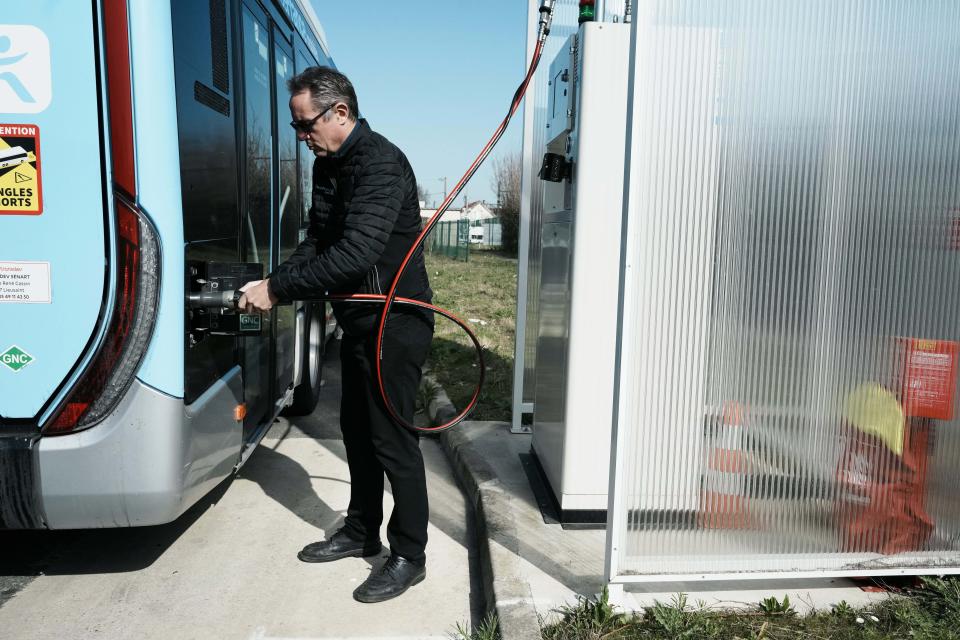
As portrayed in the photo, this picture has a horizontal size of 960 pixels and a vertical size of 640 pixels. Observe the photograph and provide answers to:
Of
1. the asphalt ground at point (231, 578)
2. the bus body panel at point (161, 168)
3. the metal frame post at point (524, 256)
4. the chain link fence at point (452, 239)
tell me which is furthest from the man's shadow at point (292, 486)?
the chain link fence at point (452, 239)

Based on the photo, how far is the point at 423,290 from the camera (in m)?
3.24

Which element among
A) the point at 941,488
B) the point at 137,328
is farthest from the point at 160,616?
the point at 941,488

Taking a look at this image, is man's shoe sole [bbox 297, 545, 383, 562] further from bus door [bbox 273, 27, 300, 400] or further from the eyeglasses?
the eyeglasses

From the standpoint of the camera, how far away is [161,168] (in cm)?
264

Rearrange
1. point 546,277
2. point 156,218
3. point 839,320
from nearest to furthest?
point 156,218
point 839,320
point 546,277

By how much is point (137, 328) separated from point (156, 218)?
1.26 feet

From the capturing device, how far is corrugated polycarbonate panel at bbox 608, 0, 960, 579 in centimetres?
269

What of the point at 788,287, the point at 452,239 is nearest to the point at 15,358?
the point at 788,287

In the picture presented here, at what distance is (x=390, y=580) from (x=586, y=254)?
5.40ft

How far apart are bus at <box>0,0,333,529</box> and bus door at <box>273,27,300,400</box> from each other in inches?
59.2

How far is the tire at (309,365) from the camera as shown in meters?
5.77

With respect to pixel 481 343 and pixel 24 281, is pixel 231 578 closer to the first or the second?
pixel 24 281

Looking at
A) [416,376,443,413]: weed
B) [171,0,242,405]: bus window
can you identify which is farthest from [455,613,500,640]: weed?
[416,376,443,413]: weed

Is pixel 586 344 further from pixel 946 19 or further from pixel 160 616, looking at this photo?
pixel 160 616
